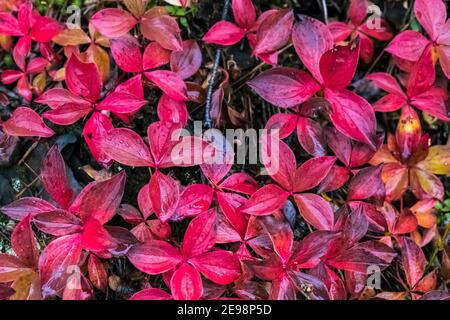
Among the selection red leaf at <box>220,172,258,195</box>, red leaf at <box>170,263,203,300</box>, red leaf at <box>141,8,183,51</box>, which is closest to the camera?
red leaf at <box>170,263,203,300</box>

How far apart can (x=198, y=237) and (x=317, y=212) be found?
26cm

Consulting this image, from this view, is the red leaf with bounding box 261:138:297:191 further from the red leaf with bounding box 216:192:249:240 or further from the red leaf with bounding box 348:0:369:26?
the red leaf with bounding box 348:0:369:26

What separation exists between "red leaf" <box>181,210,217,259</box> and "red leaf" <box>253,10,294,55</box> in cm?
43

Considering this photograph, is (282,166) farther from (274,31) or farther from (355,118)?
(274,31)

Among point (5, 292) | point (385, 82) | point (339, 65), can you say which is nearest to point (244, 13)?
point (339, 65)

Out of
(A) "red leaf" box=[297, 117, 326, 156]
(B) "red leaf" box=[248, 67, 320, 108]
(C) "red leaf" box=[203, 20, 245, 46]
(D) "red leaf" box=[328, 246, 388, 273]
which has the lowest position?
(D) "red leaf" box=[328, 246, 388, 273]

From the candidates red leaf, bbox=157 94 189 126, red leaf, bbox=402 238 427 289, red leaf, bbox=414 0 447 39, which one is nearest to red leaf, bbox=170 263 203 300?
red leaf, bbox=157 94 189 126

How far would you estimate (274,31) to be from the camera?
1.12 metres

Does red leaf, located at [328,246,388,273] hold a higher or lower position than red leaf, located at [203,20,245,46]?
lower

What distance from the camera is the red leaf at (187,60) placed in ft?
3.83

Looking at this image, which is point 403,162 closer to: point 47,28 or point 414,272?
point 414,272

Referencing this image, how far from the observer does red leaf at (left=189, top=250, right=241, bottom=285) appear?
958 millimetres

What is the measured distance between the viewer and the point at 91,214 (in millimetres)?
964

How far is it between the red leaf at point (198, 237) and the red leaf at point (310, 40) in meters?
0.42
